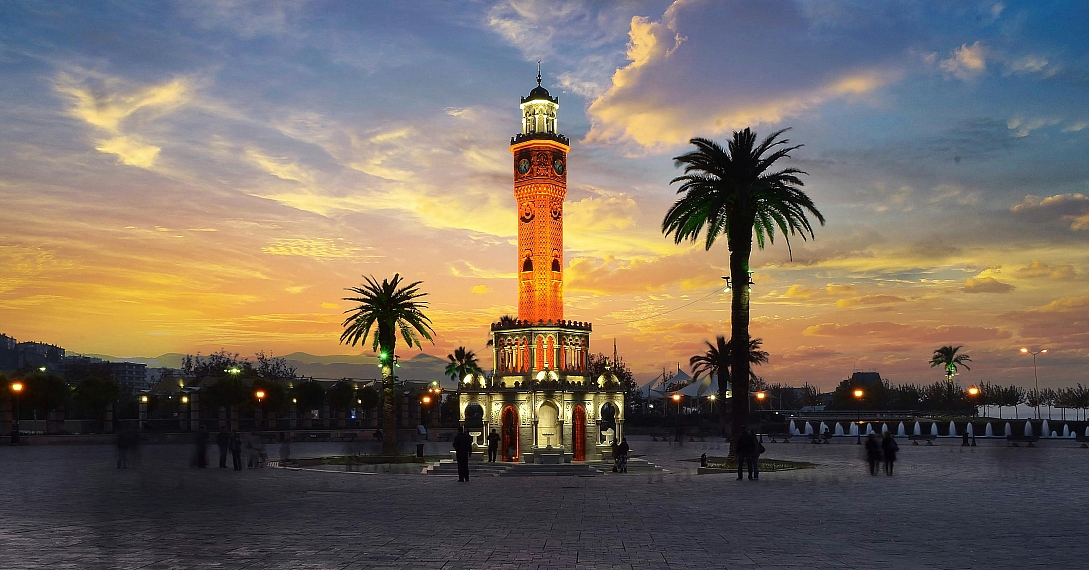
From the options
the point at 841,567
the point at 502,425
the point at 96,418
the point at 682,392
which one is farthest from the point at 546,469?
the point at 682,392

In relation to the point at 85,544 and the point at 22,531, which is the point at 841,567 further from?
the point at 22,531

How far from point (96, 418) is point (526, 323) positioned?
47377 millimetres

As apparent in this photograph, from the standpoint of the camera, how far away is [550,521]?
754 inches

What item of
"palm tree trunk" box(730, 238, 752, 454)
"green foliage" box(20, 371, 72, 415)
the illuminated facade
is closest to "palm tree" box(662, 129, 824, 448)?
"palm tree trunk" box(730, 238, 752, 454)

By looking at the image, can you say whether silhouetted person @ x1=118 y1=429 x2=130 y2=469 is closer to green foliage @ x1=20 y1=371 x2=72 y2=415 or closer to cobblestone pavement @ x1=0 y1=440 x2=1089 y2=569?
cobblestone pavement @ x1=0 y1=440 x2=1089 y2=569

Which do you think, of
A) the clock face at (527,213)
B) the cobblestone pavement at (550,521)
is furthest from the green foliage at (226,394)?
the cobblestone pavement at (550,521)

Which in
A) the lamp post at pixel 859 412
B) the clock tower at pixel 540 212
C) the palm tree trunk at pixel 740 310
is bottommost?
the lamp post at pixel 859 412

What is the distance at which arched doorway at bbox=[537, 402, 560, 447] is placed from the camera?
55.9 meters

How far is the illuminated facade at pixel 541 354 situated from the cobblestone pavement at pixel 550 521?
845 inches

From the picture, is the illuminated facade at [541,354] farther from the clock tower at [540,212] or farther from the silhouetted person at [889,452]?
the silhouetted person at [889,452]

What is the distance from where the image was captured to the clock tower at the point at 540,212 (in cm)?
5884

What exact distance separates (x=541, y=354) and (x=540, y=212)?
30.8 ft

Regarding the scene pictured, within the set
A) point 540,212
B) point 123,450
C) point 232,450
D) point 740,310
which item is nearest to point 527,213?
point 540,212

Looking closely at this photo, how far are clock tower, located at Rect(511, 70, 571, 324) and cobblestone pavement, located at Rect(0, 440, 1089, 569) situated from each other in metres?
26.1
